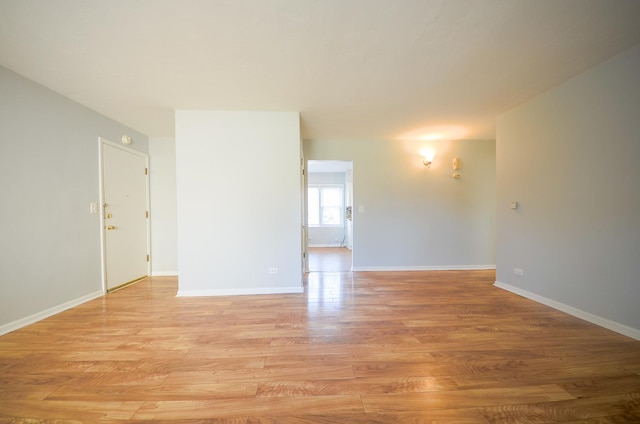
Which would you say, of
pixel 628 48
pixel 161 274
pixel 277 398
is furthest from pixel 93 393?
pixel 628 48

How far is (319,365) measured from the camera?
157 centimetres

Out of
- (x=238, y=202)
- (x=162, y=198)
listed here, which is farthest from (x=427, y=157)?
(x=162, y=198)

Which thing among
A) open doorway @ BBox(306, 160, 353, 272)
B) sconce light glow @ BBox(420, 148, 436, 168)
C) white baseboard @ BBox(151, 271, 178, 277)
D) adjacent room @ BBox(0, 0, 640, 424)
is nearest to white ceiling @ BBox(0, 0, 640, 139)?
adjacent room @ BBox(0, 0, 640, 424)

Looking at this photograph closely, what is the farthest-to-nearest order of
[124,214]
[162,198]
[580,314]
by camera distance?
[162,198] → [124,214] → [580,314]

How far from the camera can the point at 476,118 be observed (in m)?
3.32

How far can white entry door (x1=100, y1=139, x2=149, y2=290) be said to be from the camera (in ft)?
10.4

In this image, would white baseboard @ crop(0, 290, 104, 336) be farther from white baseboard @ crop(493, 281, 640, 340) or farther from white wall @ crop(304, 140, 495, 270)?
white baseboard @ crop(493, 281, 640, 340)

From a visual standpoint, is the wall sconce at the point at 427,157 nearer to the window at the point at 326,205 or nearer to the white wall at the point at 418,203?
the white wall at the point at 418,203

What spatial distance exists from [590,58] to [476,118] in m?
1.30

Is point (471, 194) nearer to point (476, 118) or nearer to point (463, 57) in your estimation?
point (476, 118)

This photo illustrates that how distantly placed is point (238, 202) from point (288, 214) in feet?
2.34

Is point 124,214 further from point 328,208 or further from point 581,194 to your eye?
point 581,194

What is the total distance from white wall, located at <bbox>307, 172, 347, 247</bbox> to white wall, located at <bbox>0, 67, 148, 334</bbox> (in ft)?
18.0

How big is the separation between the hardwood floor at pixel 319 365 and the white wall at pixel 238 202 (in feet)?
1.63
